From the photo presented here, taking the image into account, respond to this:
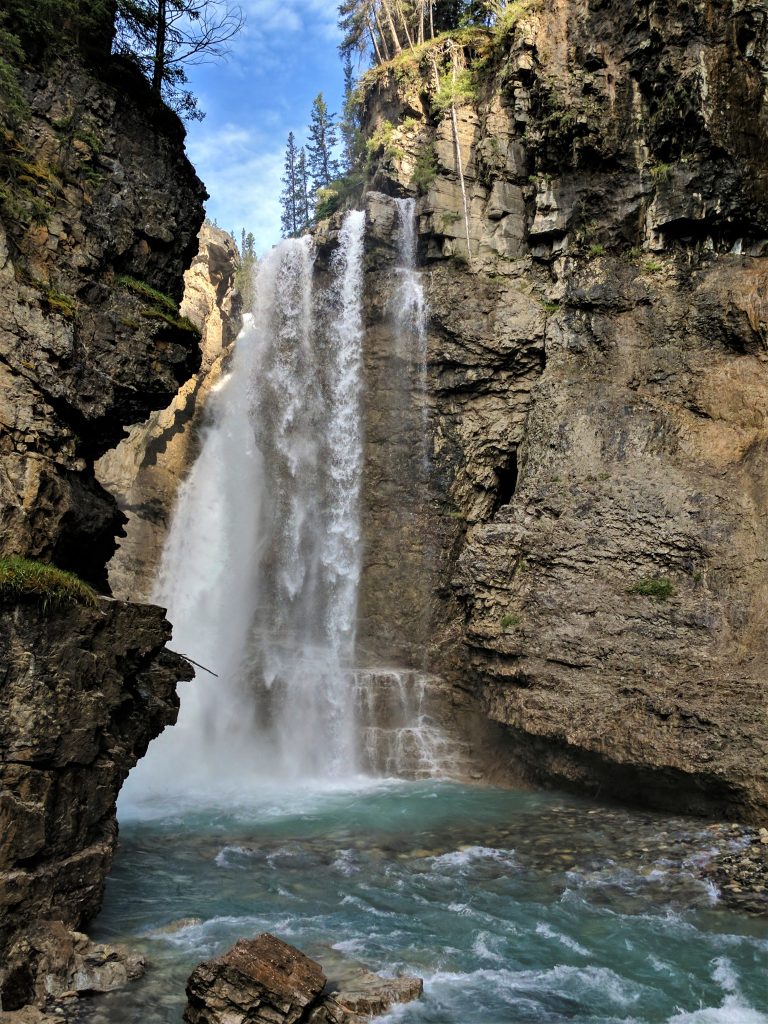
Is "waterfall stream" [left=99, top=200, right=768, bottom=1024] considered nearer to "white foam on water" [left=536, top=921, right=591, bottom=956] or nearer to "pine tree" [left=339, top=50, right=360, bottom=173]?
"white foam on water" [left=536, top=921, right=591, bottom=956]

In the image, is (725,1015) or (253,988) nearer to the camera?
(253,988)

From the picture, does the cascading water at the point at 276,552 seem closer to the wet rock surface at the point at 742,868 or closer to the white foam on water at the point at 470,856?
the white foam on water at the point at 470,856

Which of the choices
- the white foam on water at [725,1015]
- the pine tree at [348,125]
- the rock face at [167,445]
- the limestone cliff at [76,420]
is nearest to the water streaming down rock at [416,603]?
the rock face at [167,445]

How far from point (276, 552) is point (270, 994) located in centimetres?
1789

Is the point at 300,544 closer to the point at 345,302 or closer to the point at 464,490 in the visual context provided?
the point at 464,490

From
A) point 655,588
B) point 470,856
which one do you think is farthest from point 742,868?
point 655,588

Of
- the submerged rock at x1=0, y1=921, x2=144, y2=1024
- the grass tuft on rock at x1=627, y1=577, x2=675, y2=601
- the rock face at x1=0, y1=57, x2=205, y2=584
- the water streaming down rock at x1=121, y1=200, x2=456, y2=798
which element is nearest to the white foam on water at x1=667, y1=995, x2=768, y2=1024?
the submerged rock at x1=0, y1=921, x2=144, y2=1024

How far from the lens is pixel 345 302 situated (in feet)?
84.3

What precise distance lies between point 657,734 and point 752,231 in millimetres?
12739

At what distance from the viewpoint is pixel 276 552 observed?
25.0 meters

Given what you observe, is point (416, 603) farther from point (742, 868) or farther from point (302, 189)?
point (302, 189)

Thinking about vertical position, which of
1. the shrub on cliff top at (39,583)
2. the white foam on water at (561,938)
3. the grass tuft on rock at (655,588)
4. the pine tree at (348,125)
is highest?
the pine tree at (348,125)

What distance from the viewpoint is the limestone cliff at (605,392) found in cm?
1628

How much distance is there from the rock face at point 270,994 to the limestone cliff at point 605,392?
369 inches
